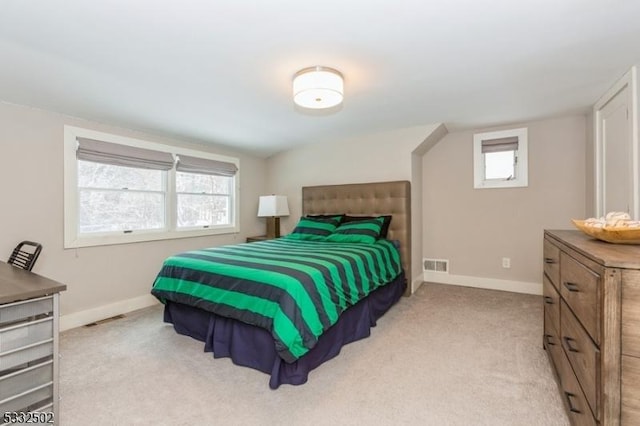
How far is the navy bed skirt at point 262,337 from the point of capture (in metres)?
2.04

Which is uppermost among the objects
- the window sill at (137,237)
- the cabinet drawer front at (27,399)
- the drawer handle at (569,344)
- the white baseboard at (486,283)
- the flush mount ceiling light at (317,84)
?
the flush mount ceiling light at (317,84)

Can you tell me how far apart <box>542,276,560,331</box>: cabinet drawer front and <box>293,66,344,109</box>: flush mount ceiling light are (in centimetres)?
200

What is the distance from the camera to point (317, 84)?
2289 millimetres

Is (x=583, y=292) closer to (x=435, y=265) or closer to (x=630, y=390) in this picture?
(x=630, y=390)

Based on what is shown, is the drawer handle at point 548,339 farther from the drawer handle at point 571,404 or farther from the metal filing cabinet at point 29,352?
the metal filing cabinet at point 29,352

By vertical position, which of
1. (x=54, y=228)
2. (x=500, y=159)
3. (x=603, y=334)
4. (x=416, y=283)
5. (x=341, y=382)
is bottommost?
(x=341, y=382)

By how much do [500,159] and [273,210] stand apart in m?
3.17

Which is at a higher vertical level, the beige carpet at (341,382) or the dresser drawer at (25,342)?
the dresser drawer at (25,342)

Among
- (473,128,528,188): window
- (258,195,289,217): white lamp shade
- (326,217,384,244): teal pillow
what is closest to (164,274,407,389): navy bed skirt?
(326,217,384,244): teal pillow

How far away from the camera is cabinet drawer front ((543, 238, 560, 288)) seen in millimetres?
1860

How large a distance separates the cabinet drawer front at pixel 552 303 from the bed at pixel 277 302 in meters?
1.32

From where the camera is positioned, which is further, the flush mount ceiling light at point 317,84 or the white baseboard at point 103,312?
the white baseboard at point 103,312

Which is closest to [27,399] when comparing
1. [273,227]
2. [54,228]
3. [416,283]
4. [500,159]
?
[54,228]

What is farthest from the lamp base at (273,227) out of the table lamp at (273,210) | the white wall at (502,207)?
the white wall at (502,207)
